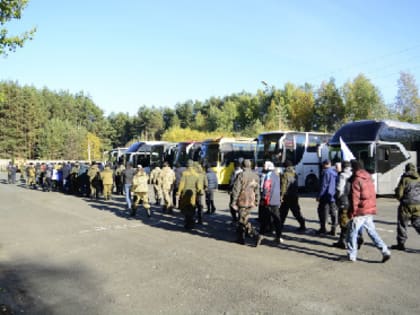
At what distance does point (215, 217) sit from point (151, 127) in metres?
93.1

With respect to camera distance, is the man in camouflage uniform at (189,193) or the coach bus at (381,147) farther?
the coach bus at (381,147)

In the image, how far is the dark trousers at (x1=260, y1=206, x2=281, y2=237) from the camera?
9148 mm

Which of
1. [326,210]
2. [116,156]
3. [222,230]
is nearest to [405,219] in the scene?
[326,210]

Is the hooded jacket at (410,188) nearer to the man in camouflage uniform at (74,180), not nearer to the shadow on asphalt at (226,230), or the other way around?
the shadow on asphalt at (226,230)

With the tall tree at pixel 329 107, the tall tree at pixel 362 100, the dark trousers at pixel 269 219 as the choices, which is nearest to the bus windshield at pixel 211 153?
the dark trousers at pixel 269 219

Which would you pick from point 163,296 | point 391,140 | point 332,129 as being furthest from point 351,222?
point 332,129

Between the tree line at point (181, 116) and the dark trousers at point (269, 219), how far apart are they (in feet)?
23.5

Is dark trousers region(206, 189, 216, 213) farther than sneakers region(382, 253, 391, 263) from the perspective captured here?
Yes

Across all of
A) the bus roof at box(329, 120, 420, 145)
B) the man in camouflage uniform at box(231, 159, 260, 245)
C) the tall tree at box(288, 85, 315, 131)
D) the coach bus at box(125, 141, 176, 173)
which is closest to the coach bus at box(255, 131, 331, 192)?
the bus roof at box(329, 120, 420, 145)

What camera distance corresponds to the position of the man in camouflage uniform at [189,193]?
36.3ft

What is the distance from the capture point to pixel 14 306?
18.3 ft

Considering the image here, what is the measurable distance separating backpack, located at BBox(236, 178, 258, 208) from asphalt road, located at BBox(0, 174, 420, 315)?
95cm

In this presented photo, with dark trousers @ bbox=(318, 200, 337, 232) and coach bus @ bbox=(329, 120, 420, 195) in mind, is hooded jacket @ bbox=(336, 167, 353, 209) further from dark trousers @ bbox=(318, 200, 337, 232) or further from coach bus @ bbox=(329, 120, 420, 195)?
coach bus @ bbox=(329, 120, 420, 195)

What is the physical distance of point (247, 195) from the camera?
8.94 m
